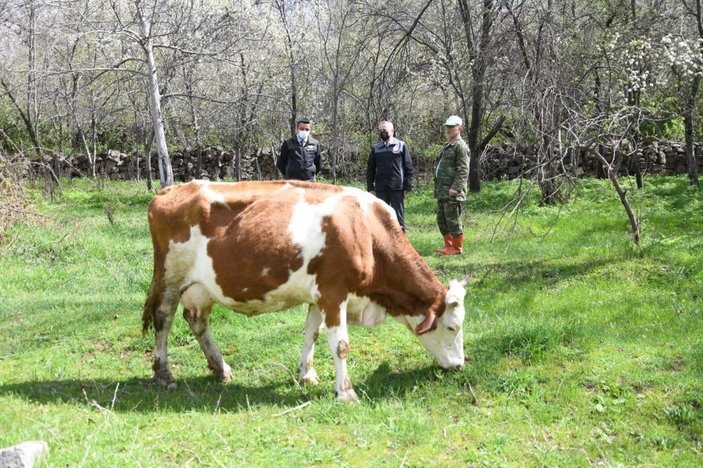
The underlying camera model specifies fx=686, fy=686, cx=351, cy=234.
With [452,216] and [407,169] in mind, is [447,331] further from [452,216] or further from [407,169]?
[407,169]

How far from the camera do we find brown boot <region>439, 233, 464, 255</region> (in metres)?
10.0

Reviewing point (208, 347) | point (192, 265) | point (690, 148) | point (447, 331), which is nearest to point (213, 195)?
point (192, 265)

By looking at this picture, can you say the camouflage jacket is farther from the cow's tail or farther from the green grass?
the cow's tail

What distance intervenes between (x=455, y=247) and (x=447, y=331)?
4431mm

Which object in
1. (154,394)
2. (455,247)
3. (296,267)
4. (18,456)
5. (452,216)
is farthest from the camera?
(455,247)

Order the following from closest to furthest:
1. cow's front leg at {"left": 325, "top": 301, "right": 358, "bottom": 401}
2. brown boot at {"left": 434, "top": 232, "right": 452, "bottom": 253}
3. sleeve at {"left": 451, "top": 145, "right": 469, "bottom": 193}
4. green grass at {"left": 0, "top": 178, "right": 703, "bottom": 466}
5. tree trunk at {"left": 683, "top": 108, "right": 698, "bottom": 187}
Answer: green grass at {"left": 0, "top": 178, "right": 703, "bottom": 466}, cow's front leg at {"left": 325, "top": 301, "right": 358, "bottom": 401}, sleeve at {"left": 451, "top": 145, "right": 469, "bottom": 193}, brown boot at {"left": 434, "top": 232, "right": 452, "bottom": 253}, tree trunk at {"left": 683, "top": 108, "right": 698, "bottom": 187}

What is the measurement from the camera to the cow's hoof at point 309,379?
5.86 meters

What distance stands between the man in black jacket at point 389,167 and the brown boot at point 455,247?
2.59 feet

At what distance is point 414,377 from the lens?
5.80 metres

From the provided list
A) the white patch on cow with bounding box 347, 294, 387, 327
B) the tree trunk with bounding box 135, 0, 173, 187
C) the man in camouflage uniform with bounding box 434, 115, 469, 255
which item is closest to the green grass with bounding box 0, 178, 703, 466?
the man in camouflage uniform with bounding box 434, 115, 469, 255

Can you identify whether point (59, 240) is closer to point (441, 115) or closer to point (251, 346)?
point (251, 346)

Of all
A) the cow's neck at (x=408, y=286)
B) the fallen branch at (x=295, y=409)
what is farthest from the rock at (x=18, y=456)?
the cow's neck at (x=408, y=286)

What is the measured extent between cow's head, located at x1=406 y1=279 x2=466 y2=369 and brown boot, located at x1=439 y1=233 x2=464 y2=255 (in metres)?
4.21

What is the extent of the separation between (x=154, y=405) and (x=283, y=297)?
4.28 ft
